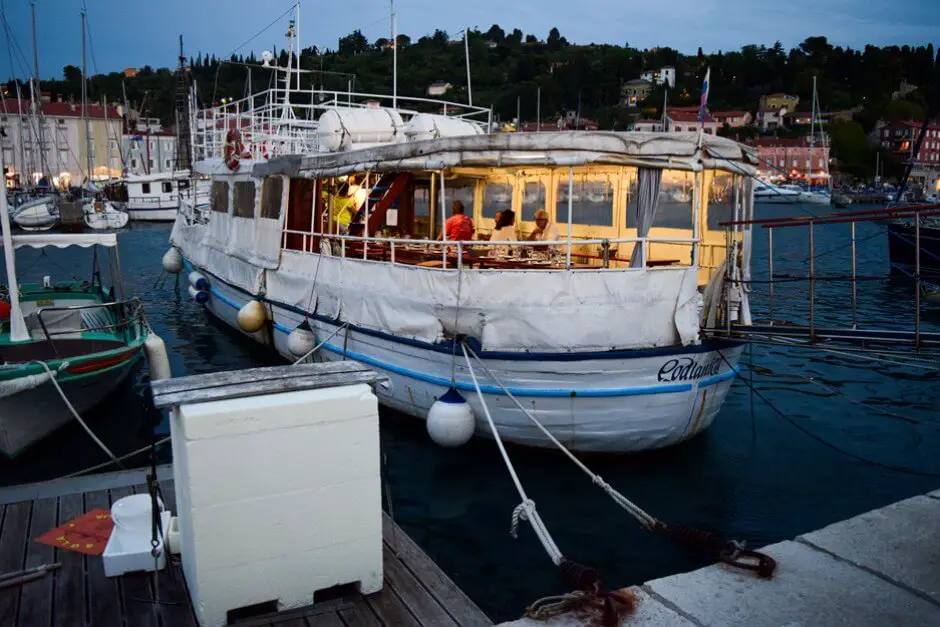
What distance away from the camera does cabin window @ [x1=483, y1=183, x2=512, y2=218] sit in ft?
46.2

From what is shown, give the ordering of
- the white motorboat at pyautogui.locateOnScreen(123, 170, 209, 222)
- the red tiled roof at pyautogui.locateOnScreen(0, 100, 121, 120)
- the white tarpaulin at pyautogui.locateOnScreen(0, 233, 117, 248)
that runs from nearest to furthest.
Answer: the white tarpaulin at pyautogui.locateOnScreen(0, 233, 117, 248)
the white motorboat at pyautogui.locateOnScreen(123, 170, 209, 222)
the red tiled roof at pyautogui.locateOnScreen(0, 100, 121, 120)

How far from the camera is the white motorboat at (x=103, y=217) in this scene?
4908cm

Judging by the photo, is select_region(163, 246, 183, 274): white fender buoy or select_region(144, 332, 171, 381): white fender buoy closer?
select_region(144, 332, 171, 381): white fender buoy

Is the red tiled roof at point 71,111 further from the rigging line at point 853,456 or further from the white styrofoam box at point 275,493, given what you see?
the white styrofoam box at point 275,493

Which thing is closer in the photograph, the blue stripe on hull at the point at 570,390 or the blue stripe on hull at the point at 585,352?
the blue stripe on hull at the point at 585,352

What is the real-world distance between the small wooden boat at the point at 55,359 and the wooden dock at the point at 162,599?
4.49 metres

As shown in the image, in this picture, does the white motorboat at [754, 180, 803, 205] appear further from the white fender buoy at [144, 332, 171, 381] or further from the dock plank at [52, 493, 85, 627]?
the white fender buoy at [144, 332, 171, 381]

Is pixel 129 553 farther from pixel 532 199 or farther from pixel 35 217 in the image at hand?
pixel 35 217

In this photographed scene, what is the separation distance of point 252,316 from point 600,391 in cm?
735

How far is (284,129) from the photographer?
17250 millimetres

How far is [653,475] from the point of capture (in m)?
9.42

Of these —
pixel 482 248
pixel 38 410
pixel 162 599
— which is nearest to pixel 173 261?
pixel 38 410

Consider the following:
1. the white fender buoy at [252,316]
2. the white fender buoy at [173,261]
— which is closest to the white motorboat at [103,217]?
the white fender buoy at [173,261]

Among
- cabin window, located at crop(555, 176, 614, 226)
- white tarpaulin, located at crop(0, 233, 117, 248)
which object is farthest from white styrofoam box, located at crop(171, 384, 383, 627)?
white tarpaulin, located at crop(0, 233, 117, 248)
